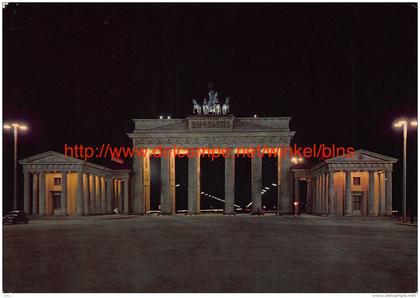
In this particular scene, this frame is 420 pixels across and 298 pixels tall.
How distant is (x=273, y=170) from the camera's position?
13600 centimetres

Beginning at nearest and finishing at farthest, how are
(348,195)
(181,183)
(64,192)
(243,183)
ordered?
(348,195)
(64,192)
(181,183)
(243,183)

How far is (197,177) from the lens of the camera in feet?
288

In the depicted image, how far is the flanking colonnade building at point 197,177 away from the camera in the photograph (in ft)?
240

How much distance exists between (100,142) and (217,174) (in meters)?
53.7

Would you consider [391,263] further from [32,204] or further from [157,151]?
[157,151]

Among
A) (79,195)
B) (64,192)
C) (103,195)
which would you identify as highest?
(64,192)

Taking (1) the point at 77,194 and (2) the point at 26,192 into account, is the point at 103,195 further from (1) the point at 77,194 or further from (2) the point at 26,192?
(2) the point at 26,192

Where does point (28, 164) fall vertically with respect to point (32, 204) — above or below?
above

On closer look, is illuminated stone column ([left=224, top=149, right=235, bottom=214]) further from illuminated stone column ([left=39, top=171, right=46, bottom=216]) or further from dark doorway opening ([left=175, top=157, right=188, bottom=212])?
dark doorway opening ([left=175, top=157, right=188, bottom=212])

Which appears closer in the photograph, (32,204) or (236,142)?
(32,204)

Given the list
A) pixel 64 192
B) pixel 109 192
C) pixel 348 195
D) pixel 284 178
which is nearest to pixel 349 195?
pixel 348 195

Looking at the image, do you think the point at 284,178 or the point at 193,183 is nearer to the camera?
the point at 284,178

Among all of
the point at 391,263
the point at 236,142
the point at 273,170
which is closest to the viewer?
the point at 391,263

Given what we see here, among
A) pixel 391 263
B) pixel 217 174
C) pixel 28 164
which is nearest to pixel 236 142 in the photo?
pixel 28 164
